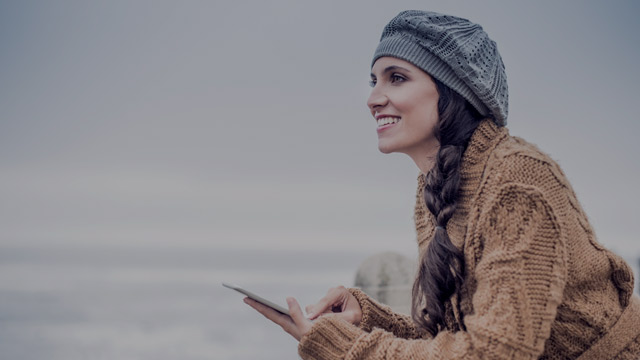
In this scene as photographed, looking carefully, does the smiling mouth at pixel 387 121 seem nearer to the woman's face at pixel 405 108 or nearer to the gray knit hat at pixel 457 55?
the woman's face at pixel 405 108

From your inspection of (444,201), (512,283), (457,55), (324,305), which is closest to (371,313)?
(324,305)

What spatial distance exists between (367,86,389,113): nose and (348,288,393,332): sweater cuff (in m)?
0.83

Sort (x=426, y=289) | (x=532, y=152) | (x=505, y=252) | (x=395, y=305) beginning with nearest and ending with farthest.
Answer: (x=505, y=252) < (x=532, y=152) < (x=426, y=289) < (x=395, y=305)

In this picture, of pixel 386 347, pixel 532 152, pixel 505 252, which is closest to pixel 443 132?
pixel 532 152

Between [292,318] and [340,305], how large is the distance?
1.68ft

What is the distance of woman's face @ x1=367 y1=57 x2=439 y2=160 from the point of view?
226 centimetres

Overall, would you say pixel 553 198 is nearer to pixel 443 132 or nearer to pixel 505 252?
pixel 505 252

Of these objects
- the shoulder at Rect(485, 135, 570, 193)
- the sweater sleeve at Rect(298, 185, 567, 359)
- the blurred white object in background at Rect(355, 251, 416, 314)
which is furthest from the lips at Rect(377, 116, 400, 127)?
the blurred white object in background at Rect(355, 251, 416, 314)

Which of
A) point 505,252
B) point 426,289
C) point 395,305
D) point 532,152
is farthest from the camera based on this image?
point 395,305

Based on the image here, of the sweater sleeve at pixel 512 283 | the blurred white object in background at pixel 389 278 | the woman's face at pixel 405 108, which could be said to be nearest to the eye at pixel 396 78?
the woman's face at pixel 405 108

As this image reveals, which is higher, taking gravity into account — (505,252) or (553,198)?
(553,198)

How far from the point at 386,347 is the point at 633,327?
830 mm

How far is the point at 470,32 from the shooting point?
2.32m

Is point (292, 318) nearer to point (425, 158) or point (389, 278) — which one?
point (425, 158)
